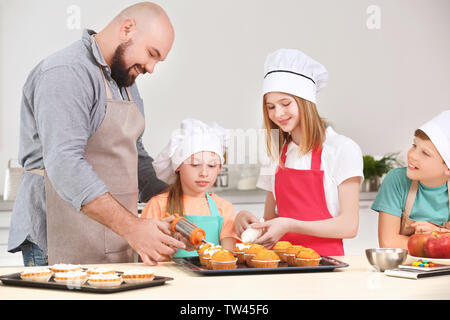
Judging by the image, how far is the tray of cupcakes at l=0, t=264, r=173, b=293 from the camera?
1.05m

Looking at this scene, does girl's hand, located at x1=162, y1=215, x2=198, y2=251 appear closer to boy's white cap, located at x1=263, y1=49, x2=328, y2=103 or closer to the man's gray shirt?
the man's gray shirt

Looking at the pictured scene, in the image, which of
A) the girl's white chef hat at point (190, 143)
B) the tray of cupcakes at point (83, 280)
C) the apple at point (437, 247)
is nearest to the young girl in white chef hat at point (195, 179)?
the girl's white chef hat at point (190, 143)

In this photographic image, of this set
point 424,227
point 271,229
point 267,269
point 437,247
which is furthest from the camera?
point 424,227

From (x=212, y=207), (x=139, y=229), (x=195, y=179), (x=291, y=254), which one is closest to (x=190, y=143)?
(x=195, y=179)

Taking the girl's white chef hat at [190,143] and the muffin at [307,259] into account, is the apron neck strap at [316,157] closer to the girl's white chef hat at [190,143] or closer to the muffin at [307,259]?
the girl's white chef hat at [190,143]

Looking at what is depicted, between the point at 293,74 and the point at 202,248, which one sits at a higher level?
the point at 293,74

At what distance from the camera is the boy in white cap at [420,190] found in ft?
5.81

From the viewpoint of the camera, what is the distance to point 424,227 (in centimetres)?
175

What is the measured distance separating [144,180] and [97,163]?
0.41 m

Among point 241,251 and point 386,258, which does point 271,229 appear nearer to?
point 241,251

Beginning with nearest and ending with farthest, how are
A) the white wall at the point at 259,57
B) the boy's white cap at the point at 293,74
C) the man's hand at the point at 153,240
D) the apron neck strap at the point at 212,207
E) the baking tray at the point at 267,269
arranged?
1. the baking tray at the point at 267,269
2. the man's hand at the point at 153,240
3. the boy's white cap at the point at 293,74
4. the apron neck strap at the point at 212,207
5. the white wall at the point at 259,57

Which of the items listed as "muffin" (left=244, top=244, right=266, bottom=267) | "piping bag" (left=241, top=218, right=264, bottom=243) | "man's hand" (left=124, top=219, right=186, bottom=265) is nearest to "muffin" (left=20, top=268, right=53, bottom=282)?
"man's hand" (left=124, top=219, right=186, bottom=265)

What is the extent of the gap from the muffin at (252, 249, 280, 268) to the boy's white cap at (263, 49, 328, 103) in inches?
27.1

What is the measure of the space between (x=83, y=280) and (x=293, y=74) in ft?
3.41
